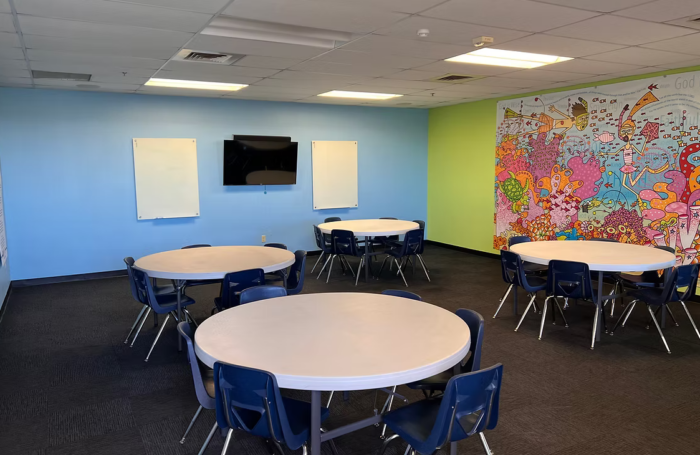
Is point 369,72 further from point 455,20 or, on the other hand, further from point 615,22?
point 615,22

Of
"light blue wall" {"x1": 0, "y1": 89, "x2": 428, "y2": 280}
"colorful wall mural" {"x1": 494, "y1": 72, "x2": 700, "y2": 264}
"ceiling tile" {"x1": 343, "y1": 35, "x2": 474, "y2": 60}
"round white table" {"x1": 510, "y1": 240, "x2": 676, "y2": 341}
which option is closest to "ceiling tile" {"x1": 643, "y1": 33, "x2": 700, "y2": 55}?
"colorful wall mural" {"x1": 494, "y1": 72, "x2": 700, "y2": 264}

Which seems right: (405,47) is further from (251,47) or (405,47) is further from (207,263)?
(207,263)

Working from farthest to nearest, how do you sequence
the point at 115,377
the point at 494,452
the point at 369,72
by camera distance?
1. the point at 369,72
2. the point at 115,377
3. the point at 494,452

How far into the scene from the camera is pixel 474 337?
2.79 meters

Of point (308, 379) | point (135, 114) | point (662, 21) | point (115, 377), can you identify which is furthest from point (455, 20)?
point (135, 114)

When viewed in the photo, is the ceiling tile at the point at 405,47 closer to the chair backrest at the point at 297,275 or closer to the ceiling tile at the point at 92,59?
the chair backrest at the point at 297,275

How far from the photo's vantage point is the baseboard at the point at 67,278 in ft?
23.6

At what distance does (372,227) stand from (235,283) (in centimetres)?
354

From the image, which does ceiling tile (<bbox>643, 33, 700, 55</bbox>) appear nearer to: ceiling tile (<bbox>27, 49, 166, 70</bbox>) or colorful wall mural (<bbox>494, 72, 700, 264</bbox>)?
colorful wall mural (<bbox>494, 72, 700, 264</bbox>)

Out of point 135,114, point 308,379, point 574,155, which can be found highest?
point 135,114

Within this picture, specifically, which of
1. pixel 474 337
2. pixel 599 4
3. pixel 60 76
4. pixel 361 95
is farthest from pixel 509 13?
pixel 60 76

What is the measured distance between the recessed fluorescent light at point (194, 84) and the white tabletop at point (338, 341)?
4.52 metres

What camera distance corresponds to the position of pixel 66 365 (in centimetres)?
433

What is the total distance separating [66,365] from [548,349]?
4326 mm
